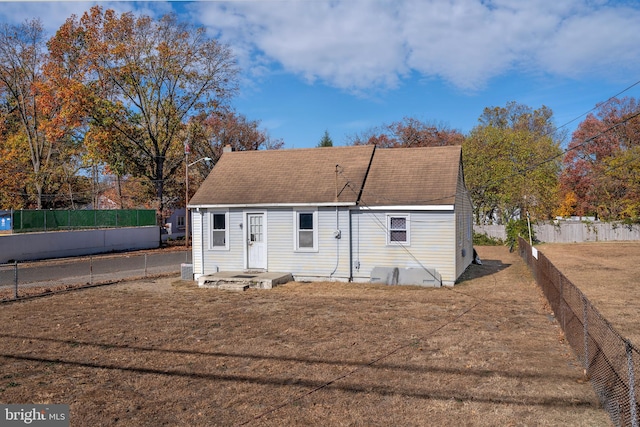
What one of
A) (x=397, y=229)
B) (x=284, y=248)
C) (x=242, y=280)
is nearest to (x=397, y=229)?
(x=397, y=229)

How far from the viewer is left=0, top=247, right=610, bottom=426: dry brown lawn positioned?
6.05 metres

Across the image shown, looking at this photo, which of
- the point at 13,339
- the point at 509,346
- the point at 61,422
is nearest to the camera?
the point at 61,422

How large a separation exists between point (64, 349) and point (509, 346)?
8425 millimetres

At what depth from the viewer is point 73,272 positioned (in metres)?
21.8

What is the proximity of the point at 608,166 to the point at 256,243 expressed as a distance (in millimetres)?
37238

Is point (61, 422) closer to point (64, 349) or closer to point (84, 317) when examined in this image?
A: point (64, 349)

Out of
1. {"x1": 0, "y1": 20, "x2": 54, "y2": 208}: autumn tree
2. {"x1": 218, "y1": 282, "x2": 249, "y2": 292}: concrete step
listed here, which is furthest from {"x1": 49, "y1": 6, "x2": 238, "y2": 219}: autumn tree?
{"x1": 218, "y1": 282, "x2": 249, "y2": 292}: concrete step

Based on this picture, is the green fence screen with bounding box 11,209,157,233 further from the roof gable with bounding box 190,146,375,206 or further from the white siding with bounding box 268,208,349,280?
the white siding with bounding box 268,208,349,280

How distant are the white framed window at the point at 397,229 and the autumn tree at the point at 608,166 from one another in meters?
32.4

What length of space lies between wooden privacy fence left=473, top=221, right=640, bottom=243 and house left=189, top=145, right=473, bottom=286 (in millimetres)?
22763

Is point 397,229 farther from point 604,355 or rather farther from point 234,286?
point 604,355

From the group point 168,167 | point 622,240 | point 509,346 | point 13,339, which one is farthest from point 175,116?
point 622,240

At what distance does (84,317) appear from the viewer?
1188 centimetres

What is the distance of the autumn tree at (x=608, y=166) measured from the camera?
40.6m
